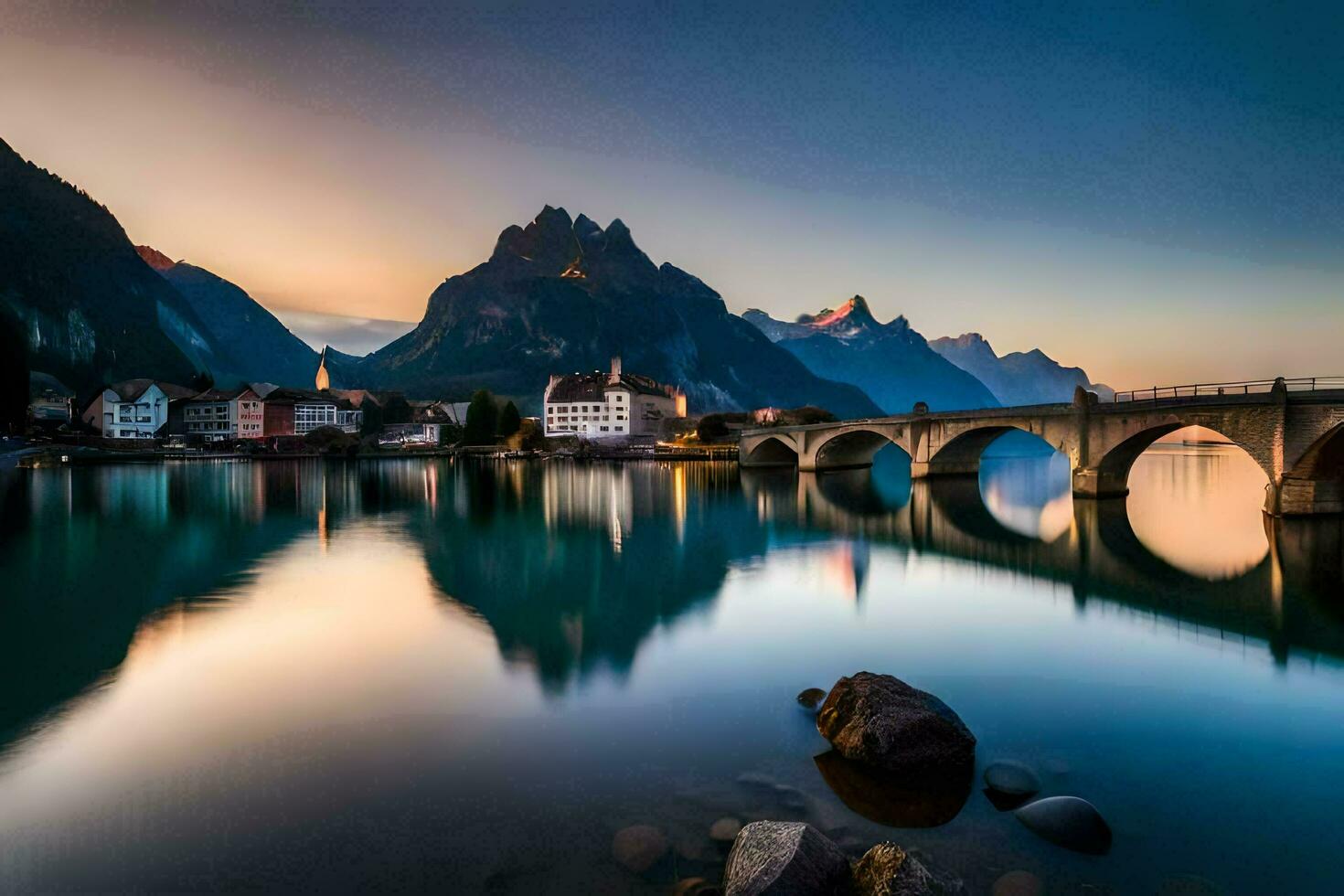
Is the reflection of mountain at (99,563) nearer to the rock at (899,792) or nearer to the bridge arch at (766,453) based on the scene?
the rock at (899,792)

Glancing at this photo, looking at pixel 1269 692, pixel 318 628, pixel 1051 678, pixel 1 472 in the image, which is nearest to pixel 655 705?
pixel 1051 678

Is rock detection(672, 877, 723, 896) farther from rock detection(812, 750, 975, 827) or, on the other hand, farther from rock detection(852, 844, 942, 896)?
rock detection(812, 750, 975, 827)

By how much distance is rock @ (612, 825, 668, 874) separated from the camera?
25.6 feet

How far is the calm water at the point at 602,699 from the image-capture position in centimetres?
825

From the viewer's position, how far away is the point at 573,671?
14797 mm

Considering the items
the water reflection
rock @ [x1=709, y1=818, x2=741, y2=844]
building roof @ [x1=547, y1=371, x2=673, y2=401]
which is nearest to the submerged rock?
rock @ [x1=709, y1=818, x2=741, y2=844]

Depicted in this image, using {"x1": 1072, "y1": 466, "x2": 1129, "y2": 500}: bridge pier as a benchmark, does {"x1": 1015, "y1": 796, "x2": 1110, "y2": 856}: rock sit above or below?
below

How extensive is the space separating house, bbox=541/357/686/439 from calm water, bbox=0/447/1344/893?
309 feet

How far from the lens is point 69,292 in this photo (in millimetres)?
157500

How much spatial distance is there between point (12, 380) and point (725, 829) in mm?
114208

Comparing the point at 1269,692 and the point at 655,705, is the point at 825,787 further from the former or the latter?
the point at 1269,692

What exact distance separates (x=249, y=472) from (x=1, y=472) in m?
22.0

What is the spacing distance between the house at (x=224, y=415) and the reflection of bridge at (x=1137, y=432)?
97.2 metres

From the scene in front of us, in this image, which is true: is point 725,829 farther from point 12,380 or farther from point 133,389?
point 133,389
